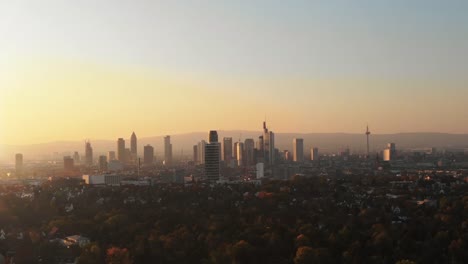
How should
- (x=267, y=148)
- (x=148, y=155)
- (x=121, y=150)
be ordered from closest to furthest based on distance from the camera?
(x=267, y=148)
(x=121, y=150)
(x=148, y=155)

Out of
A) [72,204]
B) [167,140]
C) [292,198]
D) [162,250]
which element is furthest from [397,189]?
[167,140]

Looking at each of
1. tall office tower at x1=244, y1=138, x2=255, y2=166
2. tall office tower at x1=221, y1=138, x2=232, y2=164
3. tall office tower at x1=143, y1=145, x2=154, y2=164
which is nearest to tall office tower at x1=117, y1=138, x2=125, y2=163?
tall office tower at x1=143, y1=145, x2=154, y2=164

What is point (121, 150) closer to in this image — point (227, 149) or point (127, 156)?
point (127, 156)

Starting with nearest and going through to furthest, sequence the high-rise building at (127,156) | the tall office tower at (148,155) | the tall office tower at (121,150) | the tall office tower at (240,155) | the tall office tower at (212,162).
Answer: the tall office tower at (212,162) → the tall office tower at (240,155) → the tall office tower at (121,150) → the high-rise building at (127,156) → the tall office tower at (148,155)

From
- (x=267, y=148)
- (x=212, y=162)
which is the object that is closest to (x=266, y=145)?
(x=267, y=148)

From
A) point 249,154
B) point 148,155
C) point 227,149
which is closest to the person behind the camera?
point 249,154

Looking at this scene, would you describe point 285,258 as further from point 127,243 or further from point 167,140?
point 167,140

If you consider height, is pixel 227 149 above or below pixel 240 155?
above

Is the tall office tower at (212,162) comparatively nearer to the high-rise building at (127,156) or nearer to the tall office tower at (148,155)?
the high-rise building at (127,156)

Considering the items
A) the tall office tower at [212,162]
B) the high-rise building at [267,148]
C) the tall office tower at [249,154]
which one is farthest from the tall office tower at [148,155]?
the tall office tower at [212,162]

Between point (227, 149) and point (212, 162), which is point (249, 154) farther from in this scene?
point (212, 162)

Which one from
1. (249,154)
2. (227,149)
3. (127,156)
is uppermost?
(227,149)

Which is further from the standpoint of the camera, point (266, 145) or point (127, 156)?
point (127, 156)
